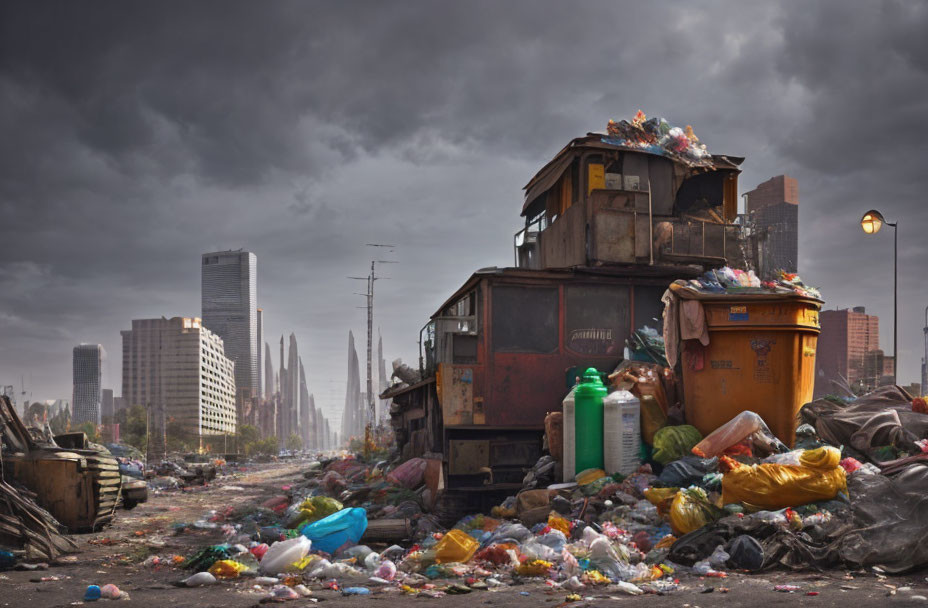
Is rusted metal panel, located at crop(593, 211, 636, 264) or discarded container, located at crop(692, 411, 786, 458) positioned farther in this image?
rusted metal panel, located at crop(593, 211, 636, 264)

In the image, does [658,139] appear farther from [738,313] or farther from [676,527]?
[676,527]

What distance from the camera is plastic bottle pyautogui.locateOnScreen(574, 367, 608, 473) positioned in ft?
28.9

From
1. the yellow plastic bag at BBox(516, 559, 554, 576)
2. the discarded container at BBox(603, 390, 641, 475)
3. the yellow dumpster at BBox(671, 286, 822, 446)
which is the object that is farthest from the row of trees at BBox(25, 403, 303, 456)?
the yellow plastic bag at BBox(516, 559, 554, 576)

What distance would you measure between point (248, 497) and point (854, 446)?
14696 mm

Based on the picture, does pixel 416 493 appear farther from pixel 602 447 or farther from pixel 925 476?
pixel 925 476

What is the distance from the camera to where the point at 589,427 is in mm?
8859

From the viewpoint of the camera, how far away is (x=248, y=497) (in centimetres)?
1795

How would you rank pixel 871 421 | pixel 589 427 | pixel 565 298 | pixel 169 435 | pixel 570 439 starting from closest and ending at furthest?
1. pixel 871 421
2. pixel 589 427
3. pixel 570 439
4. pixel 565 298
5. pixel 169 435

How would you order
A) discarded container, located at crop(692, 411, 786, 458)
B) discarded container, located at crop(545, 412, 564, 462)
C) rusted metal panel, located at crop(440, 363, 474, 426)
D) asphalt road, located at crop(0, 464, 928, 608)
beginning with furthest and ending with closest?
rusted metal panel, located at crop(440, 363, 474, 426) < discarded container, located at crop(545, 412, 564, 462) < discarded container, located at crop(692, 411, 786, 458) < asphalt road, located at crop(0, 464, 928, 608)

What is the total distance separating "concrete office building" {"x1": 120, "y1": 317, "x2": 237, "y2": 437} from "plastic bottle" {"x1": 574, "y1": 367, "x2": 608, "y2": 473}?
117483 mm

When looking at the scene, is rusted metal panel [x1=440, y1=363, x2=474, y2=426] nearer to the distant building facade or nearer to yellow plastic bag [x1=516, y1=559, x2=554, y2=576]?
yellow plastic bag [x1=516, y1=559, x2=554, y2=576]

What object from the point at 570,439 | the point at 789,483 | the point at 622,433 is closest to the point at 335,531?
the point at 570,439

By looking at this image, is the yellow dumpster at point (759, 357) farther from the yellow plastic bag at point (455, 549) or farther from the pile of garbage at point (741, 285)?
the yellow plastic bag at point (455, 549)

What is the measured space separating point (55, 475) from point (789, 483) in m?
9.76
